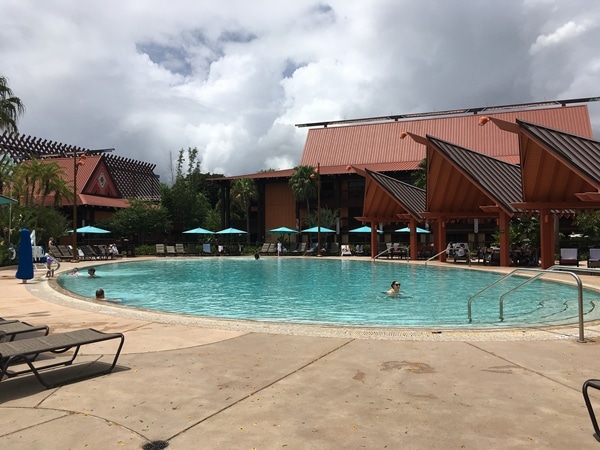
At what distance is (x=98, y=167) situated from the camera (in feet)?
147

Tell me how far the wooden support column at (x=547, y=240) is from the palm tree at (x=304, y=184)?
2413 cm

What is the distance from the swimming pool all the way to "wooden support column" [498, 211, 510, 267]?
294 centimetres

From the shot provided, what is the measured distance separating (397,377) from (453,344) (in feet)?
6.10

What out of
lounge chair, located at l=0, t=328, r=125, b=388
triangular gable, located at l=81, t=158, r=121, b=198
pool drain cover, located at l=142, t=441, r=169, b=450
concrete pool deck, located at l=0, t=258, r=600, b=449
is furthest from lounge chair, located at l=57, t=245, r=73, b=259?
pool drain cover, located at l=142, t=441, r=169, b=450

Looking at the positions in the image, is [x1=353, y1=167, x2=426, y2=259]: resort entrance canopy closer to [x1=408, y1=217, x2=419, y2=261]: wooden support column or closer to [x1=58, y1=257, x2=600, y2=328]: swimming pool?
[x1=408, y1=217, x2=419, y2=261]: wooden support column

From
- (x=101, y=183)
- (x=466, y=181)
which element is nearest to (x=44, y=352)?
(x=466, y=181)

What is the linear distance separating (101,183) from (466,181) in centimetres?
3432

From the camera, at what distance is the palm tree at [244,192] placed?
45.8 metres

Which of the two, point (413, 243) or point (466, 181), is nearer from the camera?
point (466, 181)

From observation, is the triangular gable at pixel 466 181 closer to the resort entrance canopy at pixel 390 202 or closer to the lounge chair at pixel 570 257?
the resort entrance canopy at pixel 390 202

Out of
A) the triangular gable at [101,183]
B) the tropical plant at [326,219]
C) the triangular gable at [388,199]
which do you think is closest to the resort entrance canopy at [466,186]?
the triangular gable at [388,199]

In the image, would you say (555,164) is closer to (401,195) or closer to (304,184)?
(401,195)

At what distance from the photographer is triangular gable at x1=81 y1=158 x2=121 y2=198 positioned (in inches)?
1718

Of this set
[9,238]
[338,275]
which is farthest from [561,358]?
[9,238]
